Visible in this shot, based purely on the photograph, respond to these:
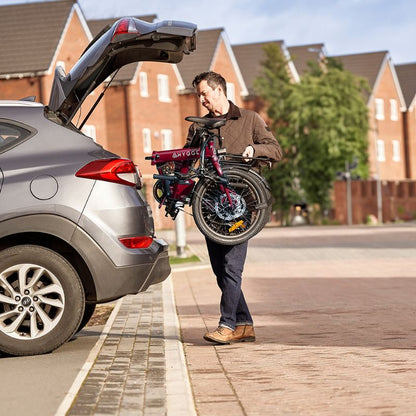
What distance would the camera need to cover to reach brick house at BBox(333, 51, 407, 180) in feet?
257

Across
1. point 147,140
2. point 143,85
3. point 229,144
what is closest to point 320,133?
point 147,140

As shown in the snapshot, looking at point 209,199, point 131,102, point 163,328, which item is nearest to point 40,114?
point 209,199

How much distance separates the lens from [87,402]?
20.2ft

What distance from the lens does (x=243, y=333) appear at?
9.33m

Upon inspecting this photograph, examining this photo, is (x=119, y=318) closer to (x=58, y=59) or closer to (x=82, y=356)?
(x=82, y=356)

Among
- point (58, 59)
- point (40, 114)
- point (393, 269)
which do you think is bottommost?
point (393, 269)

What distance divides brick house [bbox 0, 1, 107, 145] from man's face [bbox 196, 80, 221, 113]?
4166 centimetres

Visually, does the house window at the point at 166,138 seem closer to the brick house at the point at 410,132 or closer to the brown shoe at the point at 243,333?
the brick house at the point at 410,132

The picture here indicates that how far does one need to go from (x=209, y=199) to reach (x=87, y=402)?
3080 millimetres

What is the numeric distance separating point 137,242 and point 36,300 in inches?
34.0

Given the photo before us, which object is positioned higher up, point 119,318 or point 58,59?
point 58,59

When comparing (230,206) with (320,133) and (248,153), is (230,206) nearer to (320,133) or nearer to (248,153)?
(248,153)

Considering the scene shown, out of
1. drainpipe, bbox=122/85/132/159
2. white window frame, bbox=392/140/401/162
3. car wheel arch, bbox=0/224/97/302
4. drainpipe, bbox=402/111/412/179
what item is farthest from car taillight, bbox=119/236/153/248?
drainpipe, bbox=402/111/412/179

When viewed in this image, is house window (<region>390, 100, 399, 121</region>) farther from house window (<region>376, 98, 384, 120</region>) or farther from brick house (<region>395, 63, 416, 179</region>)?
house window (<region>376, 98, 384, 120</region>)
